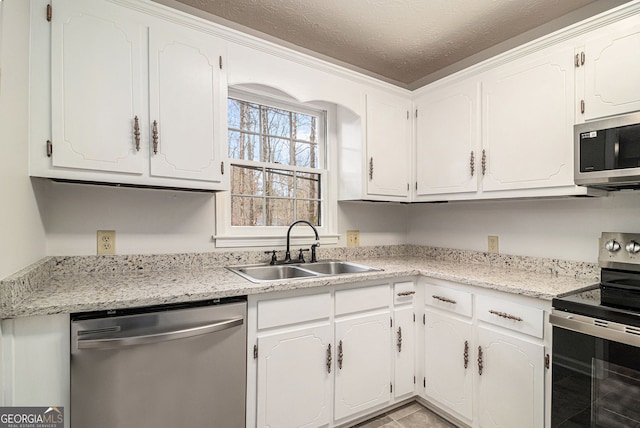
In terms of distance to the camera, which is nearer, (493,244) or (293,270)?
(293,270)

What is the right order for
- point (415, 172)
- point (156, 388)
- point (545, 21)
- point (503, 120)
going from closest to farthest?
1. point (156, 388)
2. point (503, 120)
3. point (545, 21)
4. point (415, 172)

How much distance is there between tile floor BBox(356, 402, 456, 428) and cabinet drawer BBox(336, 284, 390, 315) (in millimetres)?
702

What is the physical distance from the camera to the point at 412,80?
9.53 ft

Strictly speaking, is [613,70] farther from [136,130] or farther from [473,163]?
[136,130]

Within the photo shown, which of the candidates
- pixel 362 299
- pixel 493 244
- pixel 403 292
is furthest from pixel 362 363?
pixel 493 244

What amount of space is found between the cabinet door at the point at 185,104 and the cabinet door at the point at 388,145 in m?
1.06

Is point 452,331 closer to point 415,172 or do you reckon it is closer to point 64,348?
point 415,172

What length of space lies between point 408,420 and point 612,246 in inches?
58.2

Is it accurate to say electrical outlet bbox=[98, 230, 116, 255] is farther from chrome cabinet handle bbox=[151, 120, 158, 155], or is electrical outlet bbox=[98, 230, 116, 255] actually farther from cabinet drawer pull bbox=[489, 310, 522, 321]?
cabinet drawer pull bbox=[489, 310, 522, 321]

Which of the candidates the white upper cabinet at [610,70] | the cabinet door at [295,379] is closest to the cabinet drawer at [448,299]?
the cabinet door at [295,379]

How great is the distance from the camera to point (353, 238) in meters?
2.52

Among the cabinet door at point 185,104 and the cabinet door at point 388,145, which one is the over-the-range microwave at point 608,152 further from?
the cabinet door at point 185,104

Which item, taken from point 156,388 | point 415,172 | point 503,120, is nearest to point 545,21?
point 503,120

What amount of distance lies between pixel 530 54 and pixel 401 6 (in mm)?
787
